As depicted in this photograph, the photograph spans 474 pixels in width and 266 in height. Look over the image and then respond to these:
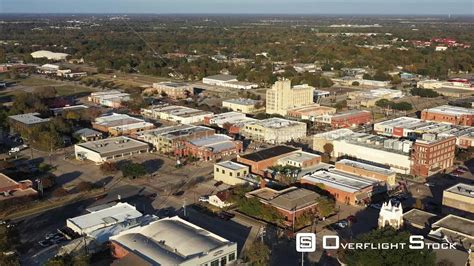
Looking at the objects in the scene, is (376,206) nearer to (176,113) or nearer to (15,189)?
(15,189)

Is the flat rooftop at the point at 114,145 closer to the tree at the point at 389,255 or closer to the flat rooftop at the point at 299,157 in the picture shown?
the flat rooftop at the point at 299,157

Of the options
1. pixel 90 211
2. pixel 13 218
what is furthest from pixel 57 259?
pixel 13 218

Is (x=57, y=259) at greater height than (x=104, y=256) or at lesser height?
greater

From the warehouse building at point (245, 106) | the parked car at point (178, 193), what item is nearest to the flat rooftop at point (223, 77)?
the warehouse building at point (245, 106)

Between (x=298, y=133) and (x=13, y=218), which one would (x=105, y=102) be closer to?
(x=298, y=133)

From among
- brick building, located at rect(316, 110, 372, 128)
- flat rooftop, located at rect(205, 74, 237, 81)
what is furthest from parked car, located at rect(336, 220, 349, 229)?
flat rooftop, located at rect(205, 74, 237, 81)

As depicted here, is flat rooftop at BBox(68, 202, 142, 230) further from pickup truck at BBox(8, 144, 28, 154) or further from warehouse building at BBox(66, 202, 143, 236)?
pickup truck at BBox(8, 144, 28, 154)

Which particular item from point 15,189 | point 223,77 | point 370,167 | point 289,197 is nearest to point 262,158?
point 370,167
